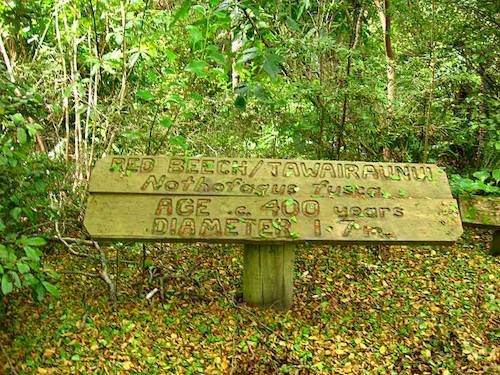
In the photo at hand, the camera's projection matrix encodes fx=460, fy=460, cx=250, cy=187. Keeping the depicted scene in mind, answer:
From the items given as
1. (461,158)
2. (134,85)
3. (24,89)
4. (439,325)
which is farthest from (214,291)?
(461,158)

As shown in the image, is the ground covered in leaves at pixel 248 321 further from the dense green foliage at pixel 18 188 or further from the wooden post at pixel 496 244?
the dense green foliage at pixel 18 188

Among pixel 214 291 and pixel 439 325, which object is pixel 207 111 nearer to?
pixel 214 291

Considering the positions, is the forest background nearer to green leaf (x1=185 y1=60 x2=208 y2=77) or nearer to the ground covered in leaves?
green leaf (x1=185 y1=60 x2=208 y2=77)

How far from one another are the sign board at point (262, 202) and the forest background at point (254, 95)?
388 millimetres

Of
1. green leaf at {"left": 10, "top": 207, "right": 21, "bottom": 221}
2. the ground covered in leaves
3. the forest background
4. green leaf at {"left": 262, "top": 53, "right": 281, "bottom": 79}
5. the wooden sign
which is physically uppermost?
the forest background

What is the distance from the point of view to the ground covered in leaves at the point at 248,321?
2717mm

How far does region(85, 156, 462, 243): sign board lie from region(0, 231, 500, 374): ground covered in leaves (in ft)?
2.06

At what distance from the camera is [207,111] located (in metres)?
5.09

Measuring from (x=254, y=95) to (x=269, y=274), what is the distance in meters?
1.75

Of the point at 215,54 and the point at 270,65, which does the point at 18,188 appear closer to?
the point at 215,54

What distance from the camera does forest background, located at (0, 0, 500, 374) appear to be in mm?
3504

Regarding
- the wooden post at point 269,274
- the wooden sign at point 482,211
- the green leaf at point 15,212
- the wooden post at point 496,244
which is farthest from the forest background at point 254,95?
the wooden post at point 269,274

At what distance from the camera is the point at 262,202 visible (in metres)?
2.99

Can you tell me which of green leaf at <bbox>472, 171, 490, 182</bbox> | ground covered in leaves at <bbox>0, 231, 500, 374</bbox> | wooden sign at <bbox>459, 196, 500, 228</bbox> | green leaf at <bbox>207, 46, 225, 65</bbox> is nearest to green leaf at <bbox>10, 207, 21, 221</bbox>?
ground covered in leaves at <bbox>0, 231, 500, 374</bbox>
